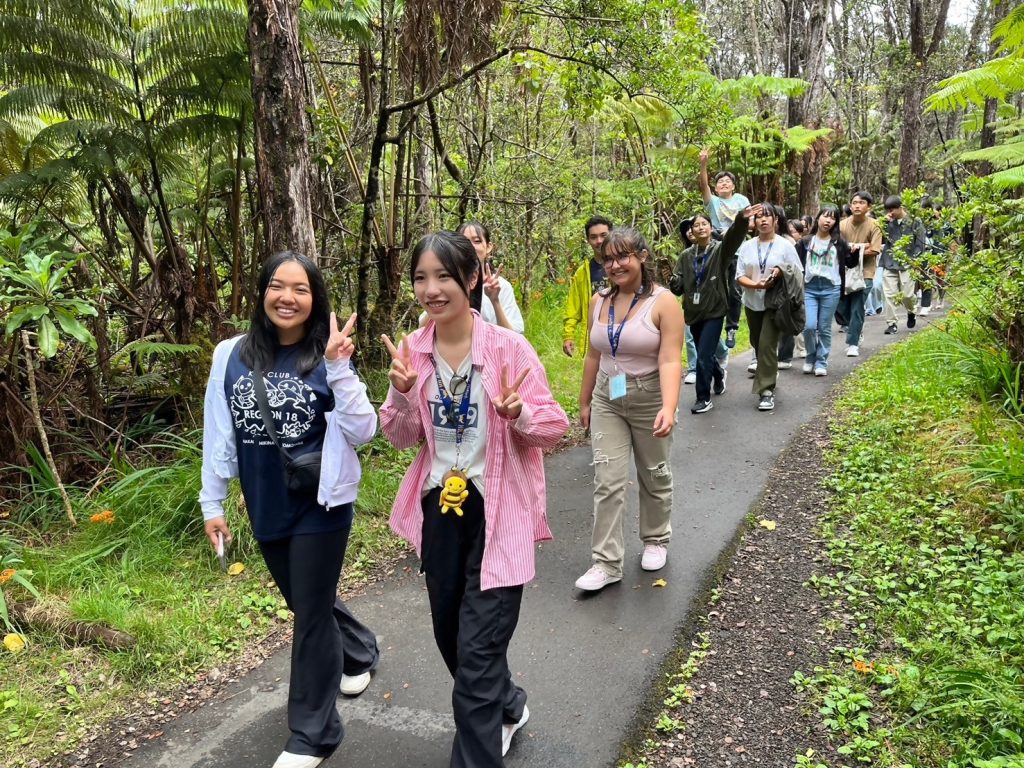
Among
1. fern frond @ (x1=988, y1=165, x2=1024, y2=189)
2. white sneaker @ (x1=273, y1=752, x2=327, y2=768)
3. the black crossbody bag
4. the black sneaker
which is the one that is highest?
fern frond @ (x1=988, y1=165, x2=1024, y2=189)

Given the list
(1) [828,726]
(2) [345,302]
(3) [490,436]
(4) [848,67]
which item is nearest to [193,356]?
(2) [345,302]

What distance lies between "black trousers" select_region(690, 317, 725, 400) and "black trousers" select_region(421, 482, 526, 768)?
4.81 meters

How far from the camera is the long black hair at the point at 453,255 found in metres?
2.60

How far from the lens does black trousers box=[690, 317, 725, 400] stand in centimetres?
694

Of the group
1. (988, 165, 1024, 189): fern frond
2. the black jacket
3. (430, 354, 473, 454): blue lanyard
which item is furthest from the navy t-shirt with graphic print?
(988, 165, 1024, 189): fern frond

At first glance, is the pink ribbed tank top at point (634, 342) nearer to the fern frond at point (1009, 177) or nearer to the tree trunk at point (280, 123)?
the tree trunk at point (280, 123)

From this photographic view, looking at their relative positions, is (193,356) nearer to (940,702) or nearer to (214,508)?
(214,508)

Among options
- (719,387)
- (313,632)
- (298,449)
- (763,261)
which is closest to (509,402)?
(298,449)

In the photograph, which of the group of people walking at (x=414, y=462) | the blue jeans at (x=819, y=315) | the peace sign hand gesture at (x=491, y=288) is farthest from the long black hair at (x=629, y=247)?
the blue jeans at (x=819, y=315)

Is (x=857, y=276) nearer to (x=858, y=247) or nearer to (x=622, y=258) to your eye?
(x=858, y=247)

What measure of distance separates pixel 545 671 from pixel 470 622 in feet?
3.90

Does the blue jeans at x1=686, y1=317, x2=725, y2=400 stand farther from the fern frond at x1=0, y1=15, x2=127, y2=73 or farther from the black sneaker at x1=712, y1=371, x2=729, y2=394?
the fern frond at x1=0, y1=15, x2=127, y2=73

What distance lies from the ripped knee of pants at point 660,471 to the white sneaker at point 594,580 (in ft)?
2.06

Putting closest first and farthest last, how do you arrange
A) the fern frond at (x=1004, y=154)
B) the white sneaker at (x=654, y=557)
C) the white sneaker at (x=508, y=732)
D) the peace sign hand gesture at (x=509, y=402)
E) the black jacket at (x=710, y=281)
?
the peace sign hand gesture at (x=509, y=402) → the white sneaker at (x=508, y=732) → the white sneaker at (x=654, y=557) → the black jacket at (x=710, y=281) → the fern frond at (x=1004, y=154)
